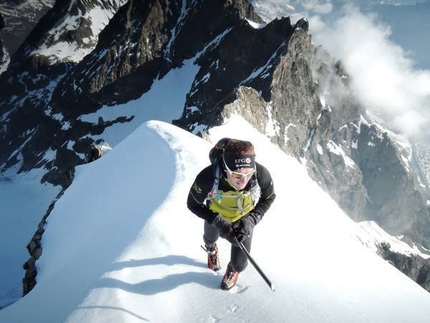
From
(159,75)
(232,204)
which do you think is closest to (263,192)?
(232,204)

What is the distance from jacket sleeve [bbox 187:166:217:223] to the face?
0.40m

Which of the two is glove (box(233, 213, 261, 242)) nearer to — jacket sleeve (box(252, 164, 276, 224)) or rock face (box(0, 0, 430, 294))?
jacket sleeve (box(252, 164, 276, 224))

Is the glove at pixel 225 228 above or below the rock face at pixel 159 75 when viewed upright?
above

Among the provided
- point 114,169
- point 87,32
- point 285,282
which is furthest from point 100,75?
point 285,282

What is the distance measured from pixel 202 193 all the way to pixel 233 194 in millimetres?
536

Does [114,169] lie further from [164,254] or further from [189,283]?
[189,283]

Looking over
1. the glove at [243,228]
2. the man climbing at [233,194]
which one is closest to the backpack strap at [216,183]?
the man climbing at [233,194]

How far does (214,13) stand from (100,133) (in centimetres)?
5967

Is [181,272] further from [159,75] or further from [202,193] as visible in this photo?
[159,75]

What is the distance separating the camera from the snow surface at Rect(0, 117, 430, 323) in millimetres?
5281

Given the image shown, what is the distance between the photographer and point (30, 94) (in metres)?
142

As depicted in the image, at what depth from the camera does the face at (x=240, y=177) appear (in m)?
4.98

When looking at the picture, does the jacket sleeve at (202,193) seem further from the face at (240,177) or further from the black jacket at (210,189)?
the face at (240,177)

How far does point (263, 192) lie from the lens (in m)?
5.70
